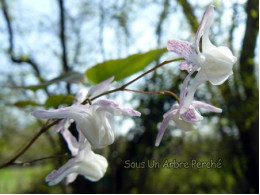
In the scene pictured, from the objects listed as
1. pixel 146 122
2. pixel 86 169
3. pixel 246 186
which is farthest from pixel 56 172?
pixel 246 186

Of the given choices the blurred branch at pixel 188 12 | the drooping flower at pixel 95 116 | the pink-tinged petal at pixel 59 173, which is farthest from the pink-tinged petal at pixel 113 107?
the blurred branch at pixel 188 12

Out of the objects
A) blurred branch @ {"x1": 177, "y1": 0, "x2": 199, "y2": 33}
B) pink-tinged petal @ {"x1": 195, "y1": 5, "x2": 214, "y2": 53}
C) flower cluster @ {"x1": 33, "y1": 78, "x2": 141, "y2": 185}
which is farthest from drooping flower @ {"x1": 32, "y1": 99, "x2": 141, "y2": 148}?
blurred branch @ {"x1": 177, "y1": 0, "x2": 199, "y2": 33}

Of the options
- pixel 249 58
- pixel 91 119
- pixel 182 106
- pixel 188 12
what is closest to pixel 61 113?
pixel 91 119

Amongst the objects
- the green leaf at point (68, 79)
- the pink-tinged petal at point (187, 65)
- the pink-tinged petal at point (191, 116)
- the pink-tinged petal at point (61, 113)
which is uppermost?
the pink-tinged petal at point (187, 65)

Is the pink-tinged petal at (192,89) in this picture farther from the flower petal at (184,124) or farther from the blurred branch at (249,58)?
the blurred branch at (249,58)

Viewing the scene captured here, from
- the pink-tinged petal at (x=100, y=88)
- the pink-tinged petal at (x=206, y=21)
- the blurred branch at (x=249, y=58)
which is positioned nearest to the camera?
the pink-tinged petal at (x=206, y=21)
